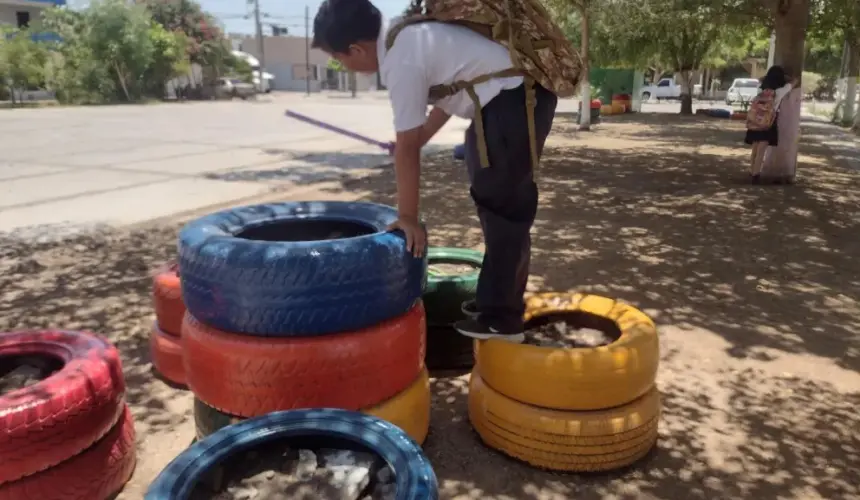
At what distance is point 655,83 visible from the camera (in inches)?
2009

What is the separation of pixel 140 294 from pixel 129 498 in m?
2.69

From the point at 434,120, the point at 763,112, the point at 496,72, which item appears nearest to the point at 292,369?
the point at 434,120

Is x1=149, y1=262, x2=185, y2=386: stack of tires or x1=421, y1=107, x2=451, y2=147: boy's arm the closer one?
x1=421, y1=107, x2=451, y2=147: boy's arm

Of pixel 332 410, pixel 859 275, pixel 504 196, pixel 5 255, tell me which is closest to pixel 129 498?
pixel 332 410

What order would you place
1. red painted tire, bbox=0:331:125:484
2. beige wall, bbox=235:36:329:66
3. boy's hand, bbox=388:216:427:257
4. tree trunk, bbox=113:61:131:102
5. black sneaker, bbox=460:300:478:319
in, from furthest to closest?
beige wall, bbox=235:36:329:66 → tree trunk, bbox=113:61:131:102 → black sneaker, bbox=460:300:478:319 → boy's hand, bbox=388:216:427:257 → red painted tire, bbox=0:331:125:484

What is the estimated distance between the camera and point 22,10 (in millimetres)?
49500

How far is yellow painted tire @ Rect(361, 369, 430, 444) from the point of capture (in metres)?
2.76

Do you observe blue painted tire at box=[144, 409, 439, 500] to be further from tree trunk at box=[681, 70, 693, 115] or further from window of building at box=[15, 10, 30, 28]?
window of building at box=[15, 10, 30, 28]

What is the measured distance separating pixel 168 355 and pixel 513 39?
2.42 meters

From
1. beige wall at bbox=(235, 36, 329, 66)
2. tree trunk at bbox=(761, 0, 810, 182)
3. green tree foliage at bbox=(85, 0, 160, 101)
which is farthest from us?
beige wall at bbox=(235, 36, 329, 66)

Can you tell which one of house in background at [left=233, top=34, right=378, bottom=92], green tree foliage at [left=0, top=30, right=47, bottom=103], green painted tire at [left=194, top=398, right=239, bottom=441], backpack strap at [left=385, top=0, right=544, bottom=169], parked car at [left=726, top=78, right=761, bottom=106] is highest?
house in background at [left=233, top=34, right=378, bottom=92]

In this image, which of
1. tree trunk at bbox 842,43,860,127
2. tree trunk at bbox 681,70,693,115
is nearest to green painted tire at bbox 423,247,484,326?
tree trunk at bbox 842,43,860,127

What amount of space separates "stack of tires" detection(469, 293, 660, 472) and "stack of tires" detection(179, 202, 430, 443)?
17.0 inches

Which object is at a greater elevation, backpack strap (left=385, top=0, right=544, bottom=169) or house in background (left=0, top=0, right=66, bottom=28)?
house in background (left=0, top=0, right=66, bottom=28)
